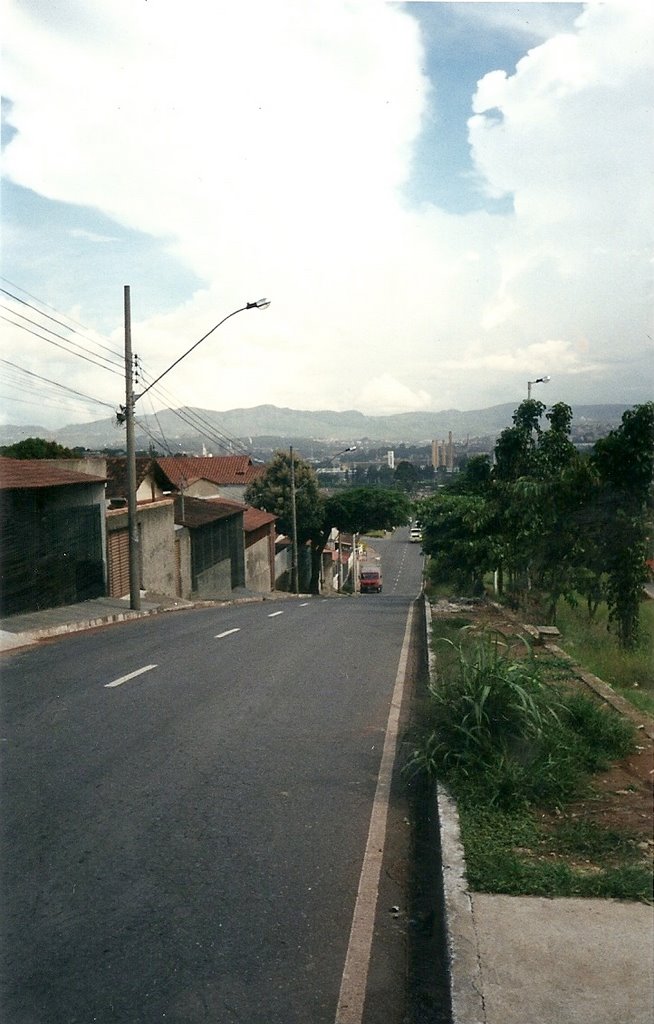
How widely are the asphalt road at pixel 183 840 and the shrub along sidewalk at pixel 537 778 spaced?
2.31ft

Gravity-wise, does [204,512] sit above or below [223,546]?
above

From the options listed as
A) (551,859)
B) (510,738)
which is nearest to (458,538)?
(510,738)

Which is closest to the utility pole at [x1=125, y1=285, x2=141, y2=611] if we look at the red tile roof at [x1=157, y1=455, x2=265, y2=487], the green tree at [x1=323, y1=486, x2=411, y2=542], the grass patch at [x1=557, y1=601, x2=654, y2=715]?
the grass patch at [x1=557, y1=601, x2=654, y2=715]

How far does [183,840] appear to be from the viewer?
5.48 meters

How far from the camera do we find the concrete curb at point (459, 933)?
3.58m

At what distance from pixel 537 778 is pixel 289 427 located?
56375 mm

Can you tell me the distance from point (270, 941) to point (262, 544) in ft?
157

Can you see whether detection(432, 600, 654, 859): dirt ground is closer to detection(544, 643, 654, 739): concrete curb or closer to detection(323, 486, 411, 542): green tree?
detection(544, 643, 654, 739): concrete curb

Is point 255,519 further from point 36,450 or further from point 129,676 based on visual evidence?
point 129,676

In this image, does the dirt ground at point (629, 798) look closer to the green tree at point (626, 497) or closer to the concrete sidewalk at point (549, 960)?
the concrete sidewalk at point (549, 960)

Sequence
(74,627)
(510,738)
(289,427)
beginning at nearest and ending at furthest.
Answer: (510,738) < (74,627) < (289,427)

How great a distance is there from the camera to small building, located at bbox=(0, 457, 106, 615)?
62.7 ft

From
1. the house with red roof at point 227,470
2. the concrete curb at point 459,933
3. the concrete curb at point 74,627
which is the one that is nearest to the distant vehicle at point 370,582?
the house with red roof at point 227,470

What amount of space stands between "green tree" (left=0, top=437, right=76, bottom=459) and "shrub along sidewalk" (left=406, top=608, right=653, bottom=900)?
36.1m
